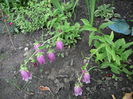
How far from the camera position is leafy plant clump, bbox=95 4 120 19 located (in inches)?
98.9

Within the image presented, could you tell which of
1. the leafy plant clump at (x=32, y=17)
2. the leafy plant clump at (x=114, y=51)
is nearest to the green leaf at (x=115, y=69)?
the leafy plant clump at (x=114, y=51)

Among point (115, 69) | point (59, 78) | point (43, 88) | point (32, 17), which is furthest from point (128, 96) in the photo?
point (32, 17)

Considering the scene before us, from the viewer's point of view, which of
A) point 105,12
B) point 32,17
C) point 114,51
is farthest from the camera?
point 32,17

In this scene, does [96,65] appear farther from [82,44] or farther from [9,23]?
[9,23]

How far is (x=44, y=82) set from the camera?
6.86 feet

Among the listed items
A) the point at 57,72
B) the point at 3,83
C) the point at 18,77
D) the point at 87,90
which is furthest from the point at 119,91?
the point at 3,83

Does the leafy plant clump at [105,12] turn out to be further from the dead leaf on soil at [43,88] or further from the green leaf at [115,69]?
the dead leaf on soil at [43,88]

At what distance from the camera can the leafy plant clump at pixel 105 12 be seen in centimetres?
251

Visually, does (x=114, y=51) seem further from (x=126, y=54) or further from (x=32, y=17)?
(x=32, y=17)

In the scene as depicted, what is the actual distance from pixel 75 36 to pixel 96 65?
1.37 feet

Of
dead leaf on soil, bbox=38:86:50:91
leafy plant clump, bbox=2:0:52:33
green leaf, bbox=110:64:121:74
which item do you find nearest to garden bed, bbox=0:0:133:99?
dead leaf on soil, bbox=38:86:50:91

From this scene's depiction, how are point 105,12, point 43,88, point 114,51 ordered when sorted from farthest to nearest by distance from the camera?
point 105,12
point 43,88
point 114,51

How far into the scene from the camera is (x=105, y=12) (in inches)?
99.5

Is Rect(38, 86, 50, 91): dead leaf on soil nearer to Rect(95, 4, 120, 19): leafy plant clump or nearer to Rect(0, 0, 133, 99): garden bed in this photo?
Rect(0, 0, 133, 99): garden bed
